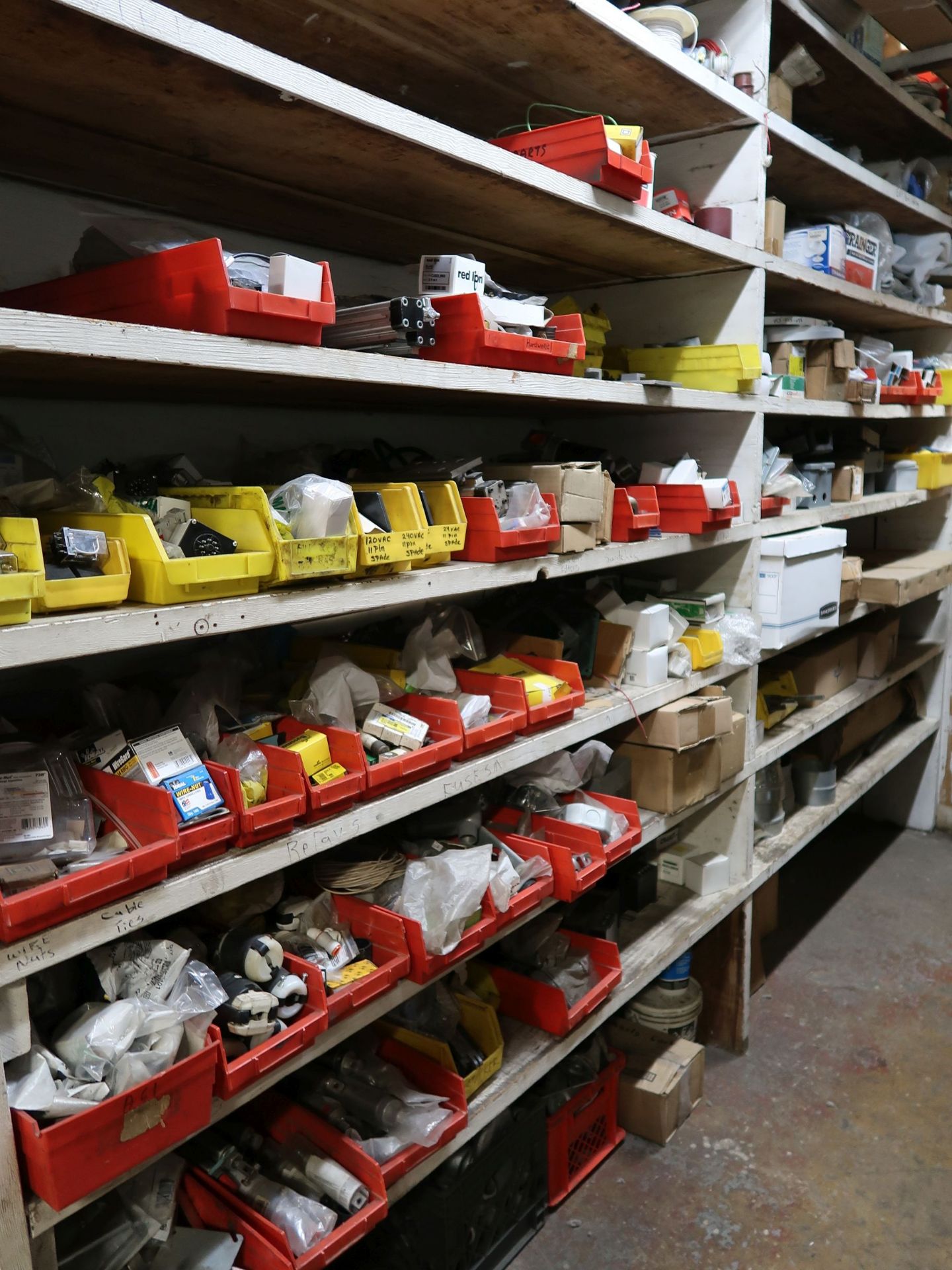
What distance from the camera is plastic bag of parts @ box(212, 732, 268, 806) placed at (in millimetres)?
1249

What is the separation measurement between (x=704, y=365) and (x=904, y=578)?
3.91ft

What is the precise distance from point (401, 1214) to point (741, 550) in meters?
1.58

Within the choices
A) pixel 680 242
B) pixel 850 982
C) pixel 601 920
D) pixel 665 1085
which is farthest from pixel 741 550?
pixel 850 982

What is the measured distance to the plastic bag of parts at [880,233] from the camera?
115 inches

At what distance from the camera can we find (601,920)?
85.7 inches

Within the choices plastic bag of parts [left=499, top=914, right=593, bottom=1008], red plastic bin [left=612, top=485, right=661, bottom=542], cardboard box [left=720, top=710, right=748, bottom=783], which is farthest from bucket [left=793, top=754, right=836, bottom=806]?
red plastic bin [left=612, top=485, right=661, bottom=542]

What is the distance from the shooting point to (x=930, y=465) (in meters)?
3.41

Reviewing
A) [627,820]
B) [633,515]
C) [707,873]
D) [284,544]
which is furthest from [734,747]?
[284,544]

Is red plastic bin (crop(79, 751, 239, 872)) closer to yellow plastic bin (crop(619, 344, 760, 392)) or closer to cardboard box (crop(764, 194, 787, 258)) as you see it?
yellow plastic bin (crop(619, 344, 760, 392))

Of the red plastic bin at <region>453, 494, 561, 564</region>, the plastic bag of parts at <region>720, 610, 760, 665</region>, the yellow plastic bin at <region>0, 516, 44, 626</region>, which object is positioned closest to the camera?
the yellow plastic bin at <region>0, 516, 44, 626</region>

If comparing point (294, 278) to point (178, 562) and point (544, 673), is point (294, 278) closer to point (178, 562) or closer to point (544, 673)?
point (178, 562)

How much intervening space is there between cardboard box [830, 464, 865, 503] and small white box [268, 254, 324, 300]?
2143 mm

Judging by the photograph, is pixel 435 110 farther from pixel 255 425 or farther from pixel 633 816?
pixel 633 816

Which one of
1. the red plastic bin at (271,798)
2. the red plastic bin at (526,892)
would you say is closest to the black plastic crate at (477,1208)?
the red plastic bin at (526,892)
